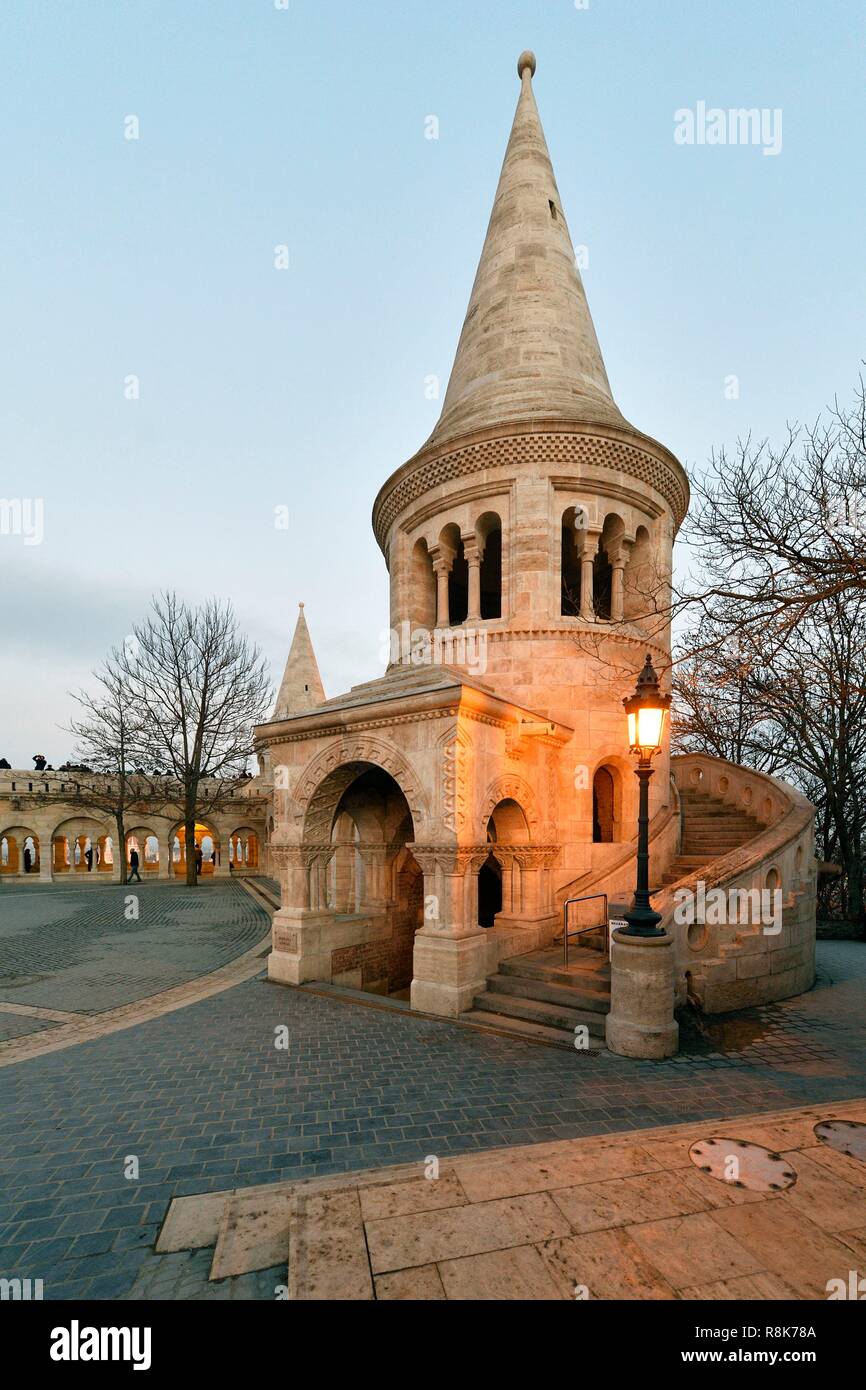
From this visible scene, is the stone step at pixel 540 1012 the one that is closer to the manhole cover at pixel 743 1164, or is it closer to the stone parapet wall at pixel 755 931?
the stone parapet wall at pixel 755 931

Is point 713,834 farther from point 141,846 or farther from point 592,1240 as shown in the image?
point 141,846

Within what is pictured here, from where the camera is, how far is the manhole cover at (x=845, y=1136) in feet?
14.2

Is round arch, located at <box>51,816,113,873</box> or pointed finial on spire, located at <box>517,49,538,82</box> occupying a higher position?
pointed finial on spire, located at <box>517,49,538,82</box>

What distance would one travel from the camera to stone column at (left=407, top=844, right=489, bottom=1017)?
8.12 meters

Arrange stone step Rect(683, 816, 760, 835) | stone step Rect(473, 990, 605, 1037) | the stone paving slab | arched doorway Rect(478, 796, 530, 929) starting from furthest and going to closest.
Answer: stone step Rect(683, 816, 760, 835) → arched doorway Rect(478, 796, 530, 929) → stone step Rect(473, 990, 605, 1037) → the stone paving slab

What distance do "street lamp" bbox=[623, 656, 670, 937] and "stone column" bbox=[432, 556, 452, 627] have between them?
6.69m

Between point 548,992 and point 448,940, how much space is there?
1519 mm

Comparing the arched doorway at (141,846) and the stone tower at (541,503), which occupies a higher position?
the stone tower at (541,503)

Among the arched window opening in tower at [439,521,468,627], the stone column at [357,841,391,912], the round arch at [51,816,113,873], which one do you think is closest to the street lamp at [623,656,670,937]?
the stone column at [357,841,391,912]

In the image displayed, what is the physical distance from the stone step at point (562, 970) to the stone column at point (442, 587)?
721 centimetres

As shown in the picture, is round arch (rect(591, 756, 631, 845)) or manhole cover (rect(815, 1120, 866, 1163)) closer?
manhole cover (rect(815, 1120, 866, 1163))

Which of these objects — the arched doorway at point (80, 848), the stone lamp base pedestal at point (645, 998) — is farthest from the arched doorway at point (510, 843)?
the arched doorway at point (80, 848)

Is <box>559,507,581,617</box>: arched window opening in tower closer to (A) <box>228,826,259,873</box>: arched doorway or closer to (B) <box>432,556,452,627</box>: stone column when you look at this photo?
(B) <box>432,556,452,627</box>: stone column
